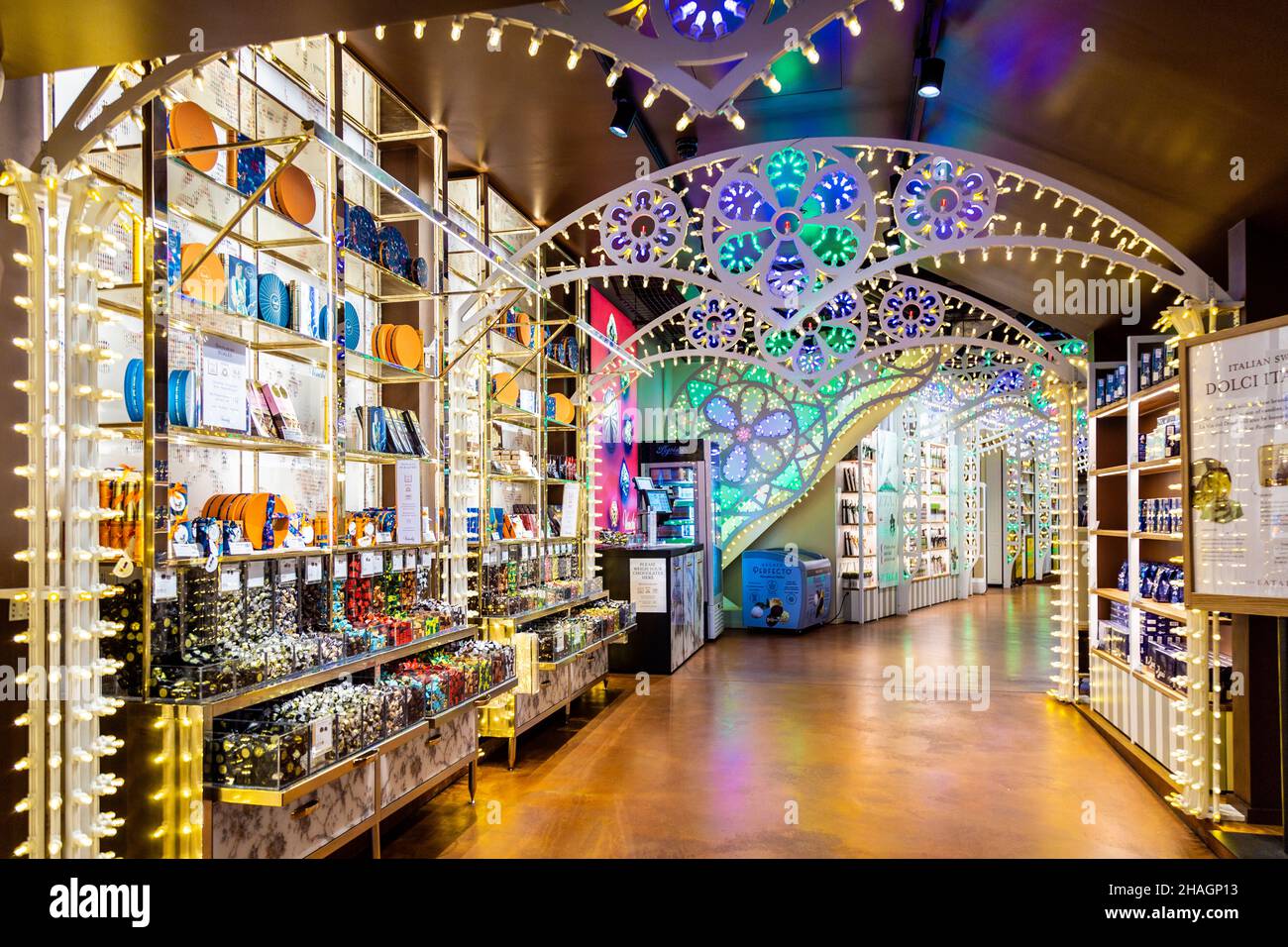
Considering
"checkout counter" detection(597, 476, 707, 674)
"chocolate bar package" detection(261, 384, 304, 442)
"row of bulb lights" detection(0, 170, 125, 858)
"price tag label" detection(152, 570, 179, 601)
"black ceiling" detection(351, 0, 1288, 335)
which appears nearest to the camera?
"row of bulb lights" detection(0, 170, 125, 858)

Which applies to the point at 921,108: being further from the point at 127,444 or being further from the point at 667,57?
the point at 127,444

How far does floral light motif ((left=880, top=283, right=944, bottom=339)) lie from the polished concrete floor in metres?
2.97

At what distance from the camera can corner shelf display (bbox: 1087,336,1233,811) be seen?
14.5 feet

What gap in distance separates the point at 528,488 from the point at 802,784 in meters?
3.42

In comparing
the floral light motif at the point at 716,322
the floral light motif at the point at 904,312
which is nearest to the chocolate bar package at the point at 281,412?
the floral light motif at the point at 716,322

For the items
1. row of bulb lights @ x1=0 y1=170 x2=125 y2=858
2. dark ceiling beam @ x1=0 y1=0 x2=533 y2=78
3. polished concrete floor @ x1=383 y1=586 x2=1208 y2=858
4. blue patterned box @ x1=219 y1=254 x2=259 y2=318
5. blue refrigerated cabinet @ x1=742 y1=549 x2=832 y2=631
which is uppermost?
dark ceiling beam @ x1=0 y1=0 x2=533 y2=78

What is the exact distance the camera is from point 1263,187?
3.98 meters

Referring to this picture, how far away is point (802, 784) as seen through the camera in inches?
194

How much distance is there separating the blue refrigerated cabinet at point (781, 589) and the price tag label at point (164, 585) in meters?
9.12

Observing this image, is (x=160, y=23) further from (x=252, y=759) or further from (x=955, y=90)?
(x=955, y=90)

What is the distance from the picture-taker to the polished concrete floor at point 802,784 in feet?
13.3

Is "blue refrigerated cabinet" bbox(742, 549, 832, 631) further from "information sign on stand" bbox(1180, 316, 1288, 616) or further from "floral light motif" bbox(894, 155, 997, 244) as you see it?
"information sign on stand" bbox(1180, 316, 1288, 616)

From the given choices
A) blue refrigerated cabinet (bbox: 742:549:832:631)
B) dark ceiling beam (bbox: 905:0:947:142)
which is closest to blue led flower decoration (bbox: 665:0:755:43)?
dark ceiling beam (bbox: 905:0:947:142)

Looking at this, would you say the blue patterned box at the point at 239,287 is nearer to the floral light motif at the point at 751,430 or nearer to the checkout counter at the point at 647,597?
the checkout counter at the point at 647,597
